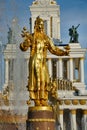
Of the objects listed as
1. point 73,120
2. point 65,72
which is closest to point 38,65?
point 73,120

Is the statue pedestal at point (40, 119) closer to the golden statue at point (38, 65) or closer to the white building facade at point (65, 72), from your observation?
the golden statue at point (38, 65)

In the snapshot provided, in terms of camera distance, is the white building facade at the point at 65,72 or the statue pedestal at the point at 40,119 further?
the white building facade at the point at 65,72

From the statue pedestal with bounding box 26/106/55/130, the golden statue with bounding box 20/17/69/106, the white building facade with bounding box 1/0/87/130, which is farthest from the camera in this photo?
the white building facade with bounding box 1/0/87/130

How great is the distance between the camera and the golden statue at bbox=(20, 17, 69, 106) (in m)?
13.9

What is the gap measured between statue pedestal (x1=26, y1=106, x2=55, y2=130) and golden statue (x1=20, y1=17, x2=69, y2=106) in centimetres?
29

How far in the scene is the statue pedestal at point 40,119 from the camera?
13.4 meters

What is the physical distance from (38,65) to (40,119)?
1.59 metres

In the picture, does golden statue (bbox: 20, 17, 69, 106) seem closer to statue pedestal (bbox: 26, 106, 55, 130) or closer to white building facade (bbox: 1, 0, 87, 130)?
statue pedestal (bbox: 26, 106, 55, 130)

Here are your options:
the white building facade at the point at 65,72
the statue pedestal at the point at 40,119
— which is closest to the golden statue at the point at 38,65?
the statue pedestal at the point at 40,119

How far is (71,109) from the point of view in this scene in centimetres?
5381

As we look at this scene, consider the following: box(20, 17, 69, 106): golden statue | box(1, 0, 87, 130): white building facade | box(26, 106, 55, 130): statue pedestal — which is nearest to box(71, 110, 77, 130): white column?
box(1, 0, 87, 130): white building facade

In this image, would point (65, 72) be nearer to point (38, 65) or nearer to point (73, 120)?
point (73, 120)

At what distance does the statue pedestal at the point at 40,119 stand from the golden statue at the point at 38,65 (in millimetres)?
288

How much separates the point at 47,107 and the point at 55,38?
50.4 m
